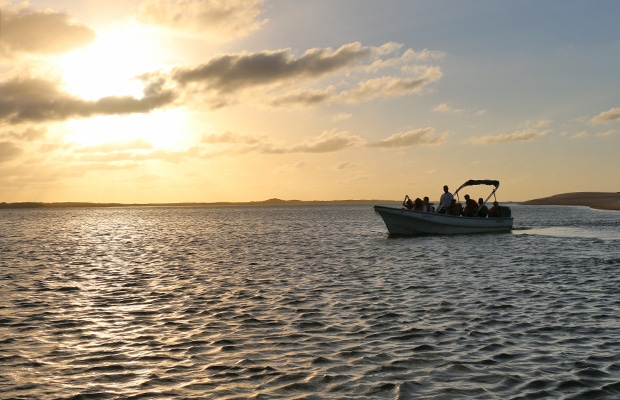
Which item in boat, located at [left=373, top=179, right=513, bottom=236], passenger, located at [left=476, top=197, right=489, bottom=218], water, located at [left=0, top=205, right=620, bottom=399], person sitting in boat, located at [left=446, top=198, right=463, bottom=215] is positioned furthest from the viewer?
passenger, located at [left=476, top=197, right=489, bottom=218]

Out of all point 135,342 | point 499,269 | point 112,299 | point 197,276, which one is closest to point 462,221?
point 499,269

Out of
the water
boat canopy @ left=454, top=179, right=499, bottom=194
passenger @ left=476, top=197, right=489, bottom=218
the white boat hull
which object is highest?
boat canopy @ left=454, top=179, right=499, bottom=194

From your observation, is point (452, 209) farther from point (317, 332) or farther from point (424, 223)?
point (317, 332)

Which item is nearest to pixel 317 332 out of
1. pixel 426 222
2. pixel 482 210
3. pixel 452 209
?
pixel 426 222

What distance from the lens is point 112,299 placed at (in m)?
19.1

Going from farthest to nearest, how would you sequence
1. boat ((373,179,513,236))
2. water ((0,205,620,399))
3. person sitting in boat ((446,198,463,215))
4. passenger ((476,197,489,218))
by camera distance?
passenger ((476,197,489,218)) < person sitting in boat ((446,198,463,215)) < boat ((373,179,513,236)) < water ((0,205,620,399))

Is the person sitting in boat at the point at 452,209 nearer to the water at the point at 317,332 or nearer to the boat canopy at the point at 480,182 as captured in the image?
the boat canopy at the point at 480,182

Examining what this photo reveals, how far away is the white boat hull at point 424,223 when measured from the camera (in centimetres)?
4362

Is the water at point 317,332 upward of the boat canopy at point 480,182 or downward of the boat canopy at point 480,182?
downward

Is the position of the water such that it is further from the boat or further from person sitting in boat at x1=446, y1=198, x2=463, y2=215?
person sitting in boat at x1=446, y1=198, x2=463, y2=215

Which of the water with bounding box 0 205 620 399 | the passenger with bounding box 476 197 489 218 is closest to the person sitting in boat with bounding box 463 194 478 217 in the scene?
the passenger with bounding box 476 197 489 218

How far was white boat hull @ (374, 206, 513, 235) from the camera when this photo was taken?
43625 mm

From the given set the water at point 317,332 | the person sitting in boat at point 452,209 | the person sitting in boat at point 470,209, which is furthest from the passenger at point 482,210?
the water at point 317,332

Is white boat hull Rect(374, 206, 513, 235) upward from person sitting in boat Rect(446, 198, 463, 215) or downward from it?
downward
